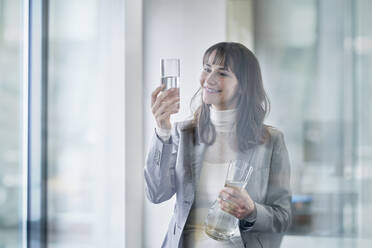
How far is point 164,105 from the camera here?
3.19 feet

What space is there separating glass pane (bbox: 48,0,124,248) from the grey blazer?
4.8 inches

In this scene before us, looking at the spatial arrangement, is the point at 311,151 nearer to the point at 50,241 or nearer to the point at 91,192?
the point at 91,192

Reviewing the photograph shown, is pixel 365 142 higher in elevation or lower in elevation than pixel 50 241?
higher

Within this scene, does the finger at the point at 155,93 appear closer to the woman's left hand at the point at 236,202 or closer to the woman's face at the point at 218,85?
the woman's face at the point at 218,85

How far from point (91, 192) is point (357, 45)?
79 cm

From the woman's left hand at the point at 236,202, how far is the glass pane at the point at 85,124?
0.28 meters

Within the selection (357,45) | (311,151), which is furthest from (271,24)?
(311,151)

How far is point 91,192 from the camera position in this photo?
1.13 meters

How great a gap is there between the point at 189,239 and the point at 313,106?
427mm

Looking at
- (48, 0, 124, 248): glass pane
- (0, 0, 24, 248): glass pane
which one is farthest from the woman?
(0, 0, 24, 248): glass pane

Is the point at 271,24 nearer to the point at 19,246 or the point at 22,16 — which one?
the point at 22,16

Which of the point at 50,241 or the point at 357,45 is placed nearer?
the point at 357,45

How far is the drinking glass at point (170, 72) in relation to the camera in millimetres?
961

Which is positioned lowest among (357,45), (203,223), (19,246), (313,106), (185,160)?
(19,246)
